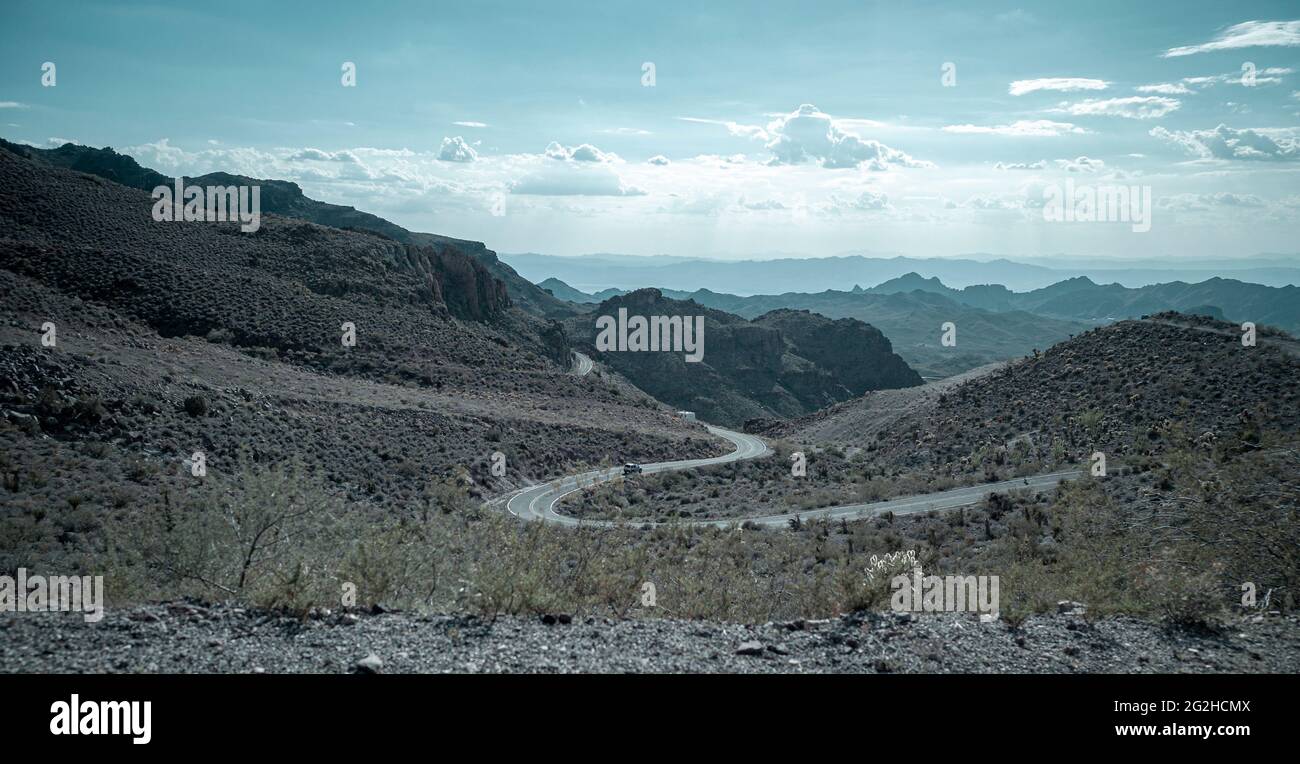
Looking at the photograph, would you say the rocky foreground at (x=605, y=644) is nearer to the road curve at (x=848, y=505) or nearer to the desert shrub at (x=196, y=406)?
the road curve at (x=848, y=505)

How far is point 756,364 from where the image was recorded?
350 ft

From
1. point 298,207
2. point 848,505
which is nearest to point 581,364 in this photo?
point 848,505

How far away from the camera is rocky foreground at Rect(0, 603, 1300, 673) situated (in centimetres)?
601

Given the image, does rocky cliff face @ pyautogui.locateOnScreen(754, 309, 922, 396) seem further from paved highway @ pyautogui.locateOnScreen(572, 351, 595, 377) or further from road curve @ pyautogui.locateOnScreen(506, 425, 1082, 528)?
road curve @ pyautogui.locateOnScreen(506, 425, 1082, 528)

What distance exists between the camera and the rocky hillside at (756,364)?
303ft

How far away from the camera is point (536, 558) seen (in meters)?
9.15

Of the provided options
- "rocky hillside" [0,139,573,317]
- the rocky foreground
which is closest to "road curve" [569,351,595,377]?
"rocky hillside" [0,139,573,317]

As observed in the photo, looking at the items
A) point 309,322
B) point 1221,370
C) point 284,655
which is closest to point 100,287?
point 309,322

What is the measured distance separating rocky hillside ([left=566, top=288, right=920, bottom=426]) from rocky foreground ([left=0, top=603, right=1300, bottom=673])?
257 ft

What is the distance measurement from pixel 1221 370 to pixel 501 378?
1526 inches

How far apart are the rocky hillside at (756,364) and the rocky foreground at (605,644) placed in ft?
257

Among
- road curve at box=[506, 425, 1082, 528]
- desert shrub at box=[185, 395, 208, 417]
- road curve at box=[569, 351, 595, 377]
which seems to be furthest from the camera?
road curve at box=[569, 351, 595, 377]
